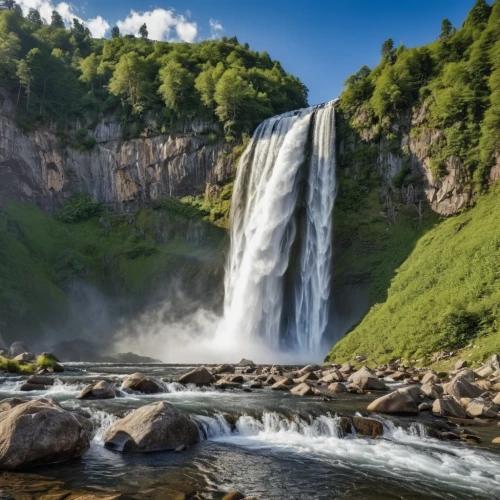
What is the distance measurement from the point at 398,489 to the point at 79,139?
7777 centimetres

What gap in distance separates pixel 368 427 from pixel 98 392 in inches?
413

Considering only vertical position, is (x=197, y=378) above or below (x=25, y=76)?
below

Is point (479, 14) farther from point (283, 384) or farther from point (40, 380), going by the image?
point (40, 380)

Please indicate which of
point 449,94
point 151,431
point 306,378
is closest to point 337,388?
point 306,378

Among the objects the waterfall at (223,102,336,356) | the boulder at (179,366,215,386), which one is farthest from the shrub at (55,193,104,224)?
the boulder at (179,366,215,386)

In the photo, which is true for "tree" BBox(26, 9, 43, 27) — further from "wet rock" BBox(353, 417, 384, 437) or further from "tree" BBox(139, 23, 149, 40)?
"wet rock" BBox(353, 417, 384, 437)

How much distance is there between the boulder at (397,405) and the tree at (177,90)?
63633mm

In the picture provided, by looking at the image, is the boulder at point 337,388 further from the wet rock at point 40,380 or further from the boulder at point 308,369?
the wet rock at point 40,380

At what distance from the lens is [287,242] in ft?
166

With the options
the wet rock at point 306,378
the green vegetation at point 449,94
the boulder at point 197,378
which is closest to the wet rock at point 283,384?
the wet rock at point 306,378

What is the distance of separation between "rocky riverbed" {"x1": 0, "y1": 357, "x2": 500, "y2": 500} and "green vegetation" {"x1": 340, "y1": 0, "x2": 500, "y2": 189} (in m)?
32.3

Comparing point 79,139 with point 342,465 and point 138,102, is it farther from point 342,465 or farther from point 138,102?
point 342,465

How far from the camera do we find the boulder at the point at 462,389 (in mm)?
20094

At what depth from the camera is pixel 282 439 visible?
14.4 m
